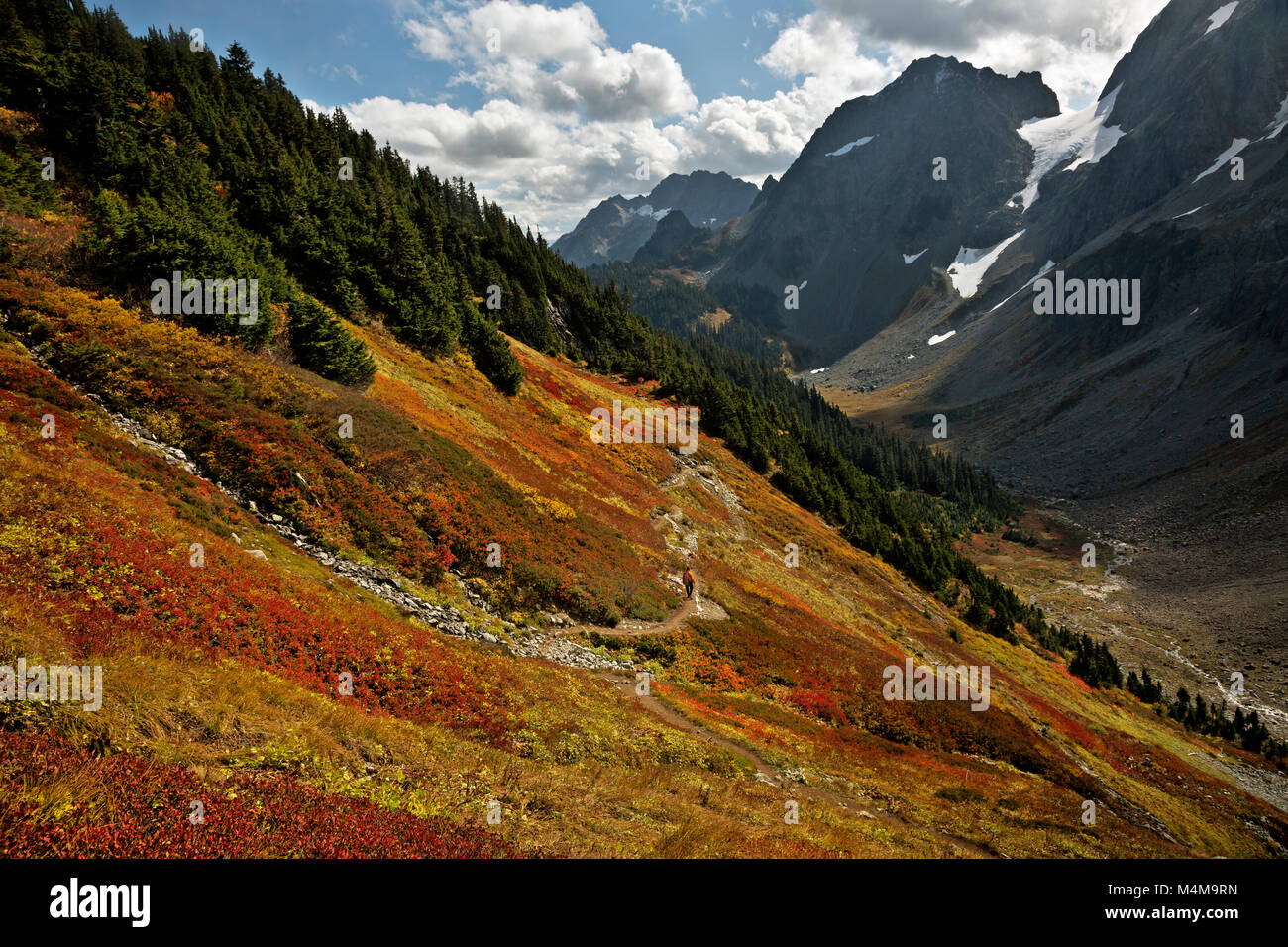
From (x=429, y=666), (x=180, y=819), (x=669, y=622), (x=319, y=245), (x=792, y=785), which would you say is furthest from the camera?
(x=319, y=245)

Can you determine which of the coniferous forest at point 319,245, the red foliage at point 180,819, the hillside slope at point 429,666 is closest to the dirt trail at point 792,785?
the hillside slope at point 429,666

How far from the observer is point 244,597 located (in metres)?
13.0

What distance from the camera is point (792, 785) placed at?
17.4 meters

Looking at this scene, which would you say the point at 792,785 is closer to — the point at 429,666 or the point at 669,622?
the point at 669,622

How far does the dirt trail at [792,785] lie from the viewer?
53.6ft

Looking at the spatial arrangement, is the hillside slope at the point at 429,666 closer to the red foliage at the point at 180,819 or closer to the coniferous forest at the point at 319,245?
the red foliage at the point at 180,819

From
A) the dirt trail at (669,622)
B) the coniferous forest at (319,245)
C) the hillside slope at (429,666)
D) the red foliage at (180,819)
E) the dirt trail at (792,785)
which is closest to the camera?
the red foliage at (180,819)

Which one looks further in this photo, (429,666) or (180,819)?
(429,666)

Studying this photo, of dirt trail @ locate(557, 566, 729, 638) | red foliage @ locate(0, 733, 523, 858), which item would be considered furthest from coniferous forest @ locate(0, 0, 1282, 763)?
red foliage @ locate(0, 733, 523, 858)

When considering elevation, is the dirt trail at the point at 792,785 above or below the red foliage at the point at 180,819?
below

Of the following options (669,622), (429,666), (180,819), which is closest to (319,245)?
(669,622)

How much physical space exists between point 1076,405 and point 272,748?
22320 cm
